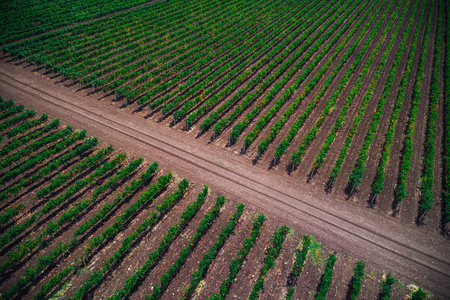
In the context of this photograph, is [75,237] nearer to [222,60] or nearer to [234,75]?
[234,75]

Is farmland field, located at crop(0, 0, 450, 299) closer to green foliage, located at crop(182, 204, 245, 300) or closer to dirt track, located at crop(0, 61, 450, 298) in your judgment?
dirt track, located at crop(0, 61, 450, 298)

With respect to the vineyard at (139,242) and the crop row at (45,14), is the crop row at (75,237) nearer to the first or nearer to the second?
the vineyard at (139,242)

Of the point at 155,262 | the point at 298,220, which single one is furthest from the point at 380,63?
the point at 155,262

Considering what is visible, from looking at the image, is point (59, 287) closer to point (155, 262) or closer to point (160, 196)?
point (155, 262)

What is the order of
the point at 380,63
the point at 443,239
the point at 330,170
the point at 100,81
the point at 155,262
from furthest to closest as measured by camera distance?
the point at 380,63 < the point at 100,81 < the point at 330,170 < the point at 443,239 < the point at 155,262

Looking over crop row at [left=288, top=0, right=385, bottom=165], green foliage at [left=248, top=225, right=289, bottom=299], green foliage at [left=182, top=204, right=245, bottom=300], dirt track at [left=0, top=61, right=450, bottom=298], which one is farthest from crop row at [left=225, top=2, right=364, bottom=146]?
green foliage at [left=248, top=225, right=289, bottom=299]

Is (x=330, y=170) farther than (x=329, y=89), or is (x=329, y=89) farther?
(x=329, y=89)

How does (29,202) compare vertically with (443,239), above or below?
above

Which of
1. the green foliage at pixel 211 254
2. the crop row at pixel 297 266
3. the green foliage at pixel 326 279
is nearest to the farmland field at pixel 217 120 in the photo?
the green foliage at pixel 326 279
